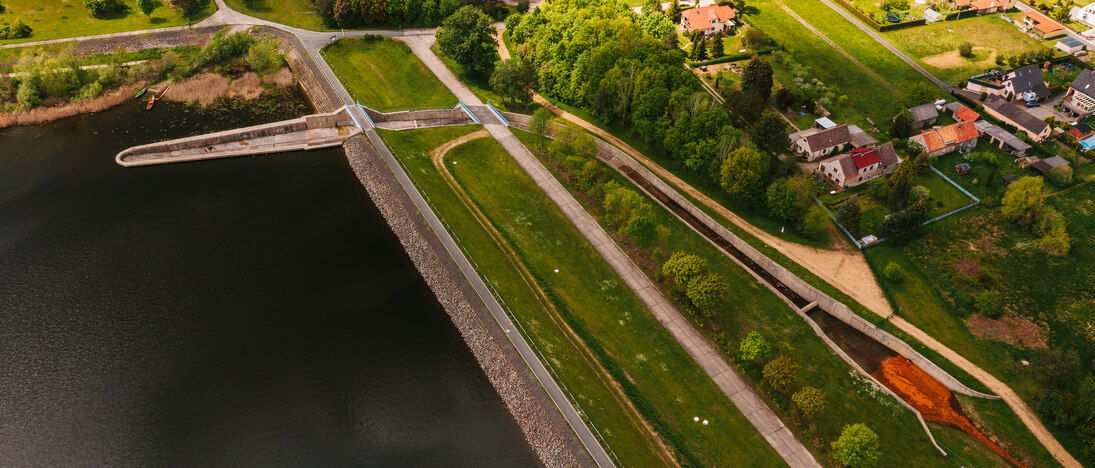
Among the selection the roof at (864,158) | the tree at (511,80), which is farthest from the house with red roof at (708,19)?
the roof at (864,158)

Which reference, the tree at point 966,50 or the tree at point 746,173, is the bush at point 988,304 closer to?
the tree at point 746,173

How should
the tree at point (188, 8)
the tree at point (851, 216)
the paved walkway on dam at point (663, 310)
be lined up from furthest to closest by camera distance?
the tree at point (188, 8) < the tree at point (851, 216) < the paved walkway on dam at point (663, 310)

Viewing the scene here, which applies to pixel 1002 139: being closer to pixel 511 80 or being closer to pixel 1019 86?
pixel 1019 86

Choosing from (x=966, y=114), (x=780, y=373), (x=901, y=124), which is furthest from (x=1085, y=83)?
(x=780, y=373)

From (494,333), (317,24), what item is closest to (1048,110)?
(494,333)

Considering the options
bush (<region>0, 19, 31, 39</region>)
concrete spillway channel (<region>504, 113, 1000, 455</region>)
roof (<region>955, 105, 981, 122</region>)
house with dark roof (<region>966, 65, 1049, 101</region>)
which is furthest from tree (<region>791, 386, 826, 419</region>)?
bush (<region>0, 19, 31, 39</region>)

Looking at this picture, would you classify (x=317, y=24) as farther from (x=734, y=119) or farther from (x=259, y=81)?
(x=734, y=119)
